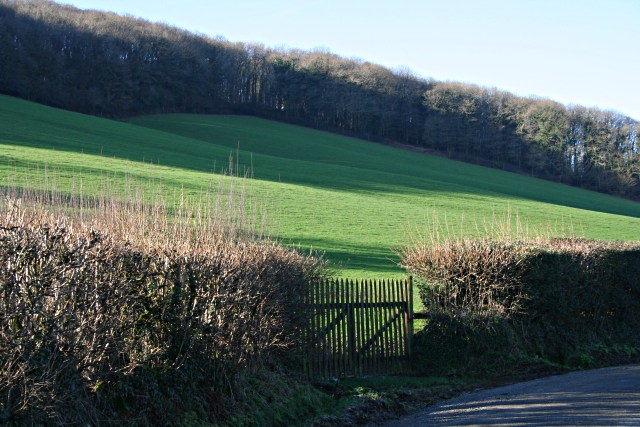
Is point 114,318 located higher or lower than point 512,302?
higher

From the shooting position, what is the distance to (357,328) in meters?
12.0

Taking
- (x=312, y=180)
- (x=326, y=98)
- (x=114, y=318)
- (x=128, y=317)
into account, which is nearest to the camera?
(x=114, y=318)

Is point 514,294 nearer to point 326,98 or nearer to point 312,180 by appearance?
point 312,180

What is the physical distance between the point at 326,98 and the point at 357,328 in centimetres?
8089

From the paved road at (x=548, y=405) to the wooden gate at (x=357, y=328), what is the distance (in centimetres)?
179

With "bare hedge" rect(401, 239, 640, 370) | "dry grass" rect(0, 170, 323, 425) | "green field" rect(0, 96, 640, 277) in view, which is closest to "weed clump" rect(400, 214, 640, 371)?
"bare hedge" rect(401, 239, 640, 370)

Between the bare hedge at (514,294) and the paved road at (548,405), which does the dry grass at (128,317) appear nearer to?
the paved road at (548,405)

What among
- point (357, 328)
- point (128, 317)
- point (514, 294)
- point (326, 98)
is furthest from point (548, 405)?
point (326, 98)

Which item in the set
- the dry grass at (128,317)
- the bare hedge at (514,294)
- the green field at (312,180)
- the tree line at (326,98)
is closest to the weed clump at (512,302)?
the bare hedge at (514,294)

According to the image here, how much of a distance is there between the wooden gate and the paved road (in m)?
1.79

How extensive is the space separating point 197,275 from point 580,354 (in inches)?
409

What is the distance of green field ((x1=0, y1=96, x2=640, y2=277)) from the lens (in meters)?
27.1

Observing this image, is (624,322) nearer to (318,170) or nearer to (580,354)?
(580,354)

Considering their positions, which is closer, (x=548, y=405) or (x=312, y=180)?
(x=548, y=405)
